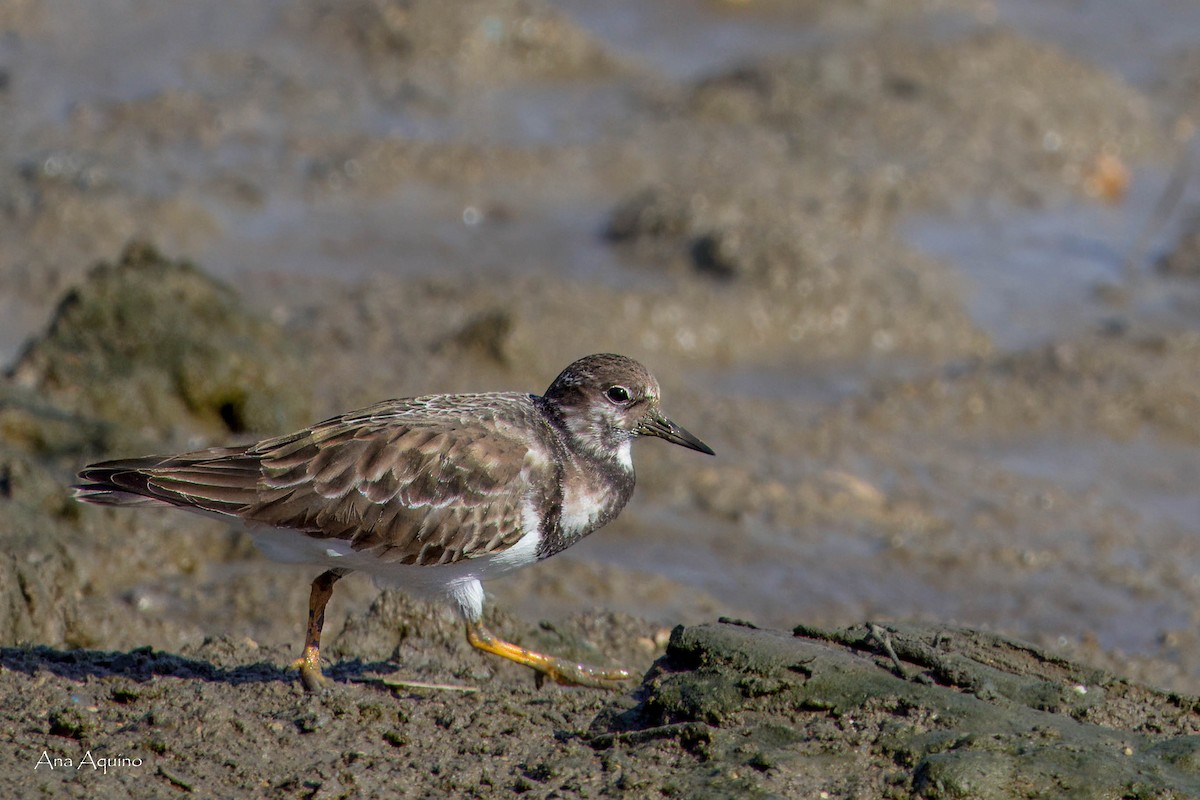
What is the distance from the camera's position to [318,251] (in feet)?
39.0

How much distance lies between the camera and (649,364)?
10609mm

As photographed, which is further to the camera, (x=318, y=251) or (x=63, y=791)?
(x=318, y=251)

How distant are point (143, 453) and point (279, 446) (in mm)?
2150

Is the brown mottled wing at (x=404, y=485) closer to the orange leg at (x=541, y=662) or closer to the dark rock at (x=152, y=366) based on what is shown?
the orange leg at (x=541, y=662)

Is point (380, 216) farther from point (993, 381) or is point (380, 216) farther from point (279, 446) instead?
point (279, 446)

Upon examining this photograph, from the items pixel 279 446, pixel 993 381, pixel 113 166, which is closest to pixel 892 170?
pixel 993 381

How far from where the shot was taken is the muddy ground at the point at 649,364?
15.2 ft

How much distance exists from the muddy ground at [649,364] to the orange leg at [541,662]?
0.66 ft

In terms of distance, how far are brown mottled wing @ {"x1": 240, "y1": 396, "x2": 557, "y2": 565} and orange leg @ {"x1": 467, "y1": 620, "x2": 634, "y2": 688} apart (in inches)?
18.2
